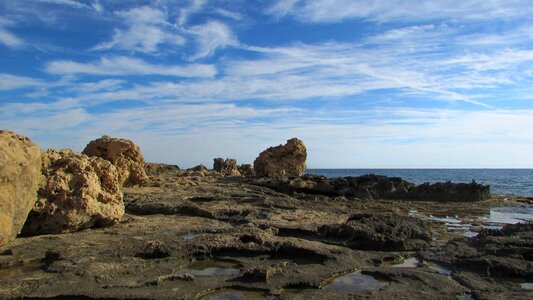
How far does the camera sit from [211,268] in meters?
6.11

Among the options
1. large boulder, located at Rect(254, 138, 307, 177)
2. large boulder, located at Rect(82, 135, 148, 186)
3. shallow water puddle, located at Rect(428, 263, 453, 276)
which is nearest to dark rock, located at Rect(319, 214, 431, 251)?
shallow water puddle, located at Rect(428, 263, 453, 276)

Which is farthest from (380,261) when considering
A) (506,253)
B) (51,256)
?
Answer: (51,256)

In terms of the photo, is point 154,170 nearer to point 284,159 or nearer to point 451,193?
point 284,159

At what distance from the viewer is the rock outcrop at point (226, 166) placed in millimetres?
32188

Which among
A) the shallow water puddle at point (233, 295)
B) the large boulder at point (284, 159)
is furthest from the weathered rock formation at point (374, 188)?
the shallow water puddle at point (233, 295)

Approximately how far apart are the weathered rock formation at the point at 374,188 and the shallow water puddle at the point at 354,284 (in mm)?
13251

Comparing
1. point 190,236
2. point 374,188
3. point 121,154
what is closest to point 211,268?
point 190,236

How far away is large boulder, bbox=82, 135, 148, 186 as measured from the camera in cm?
1409

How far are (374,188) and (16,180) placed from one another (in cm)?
1742

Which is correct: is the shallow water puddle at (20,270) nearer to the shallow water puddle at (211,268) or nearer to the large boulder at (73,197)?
the large boulder at (73,197)

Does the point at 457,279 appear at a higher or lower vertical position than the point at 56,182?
lower

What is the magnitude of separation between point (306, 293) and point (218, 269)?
4.96ft

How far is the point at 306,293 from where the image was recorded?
200 inches

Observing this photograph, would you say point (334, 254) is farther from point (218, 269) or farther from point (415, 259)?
point (218, 269)
